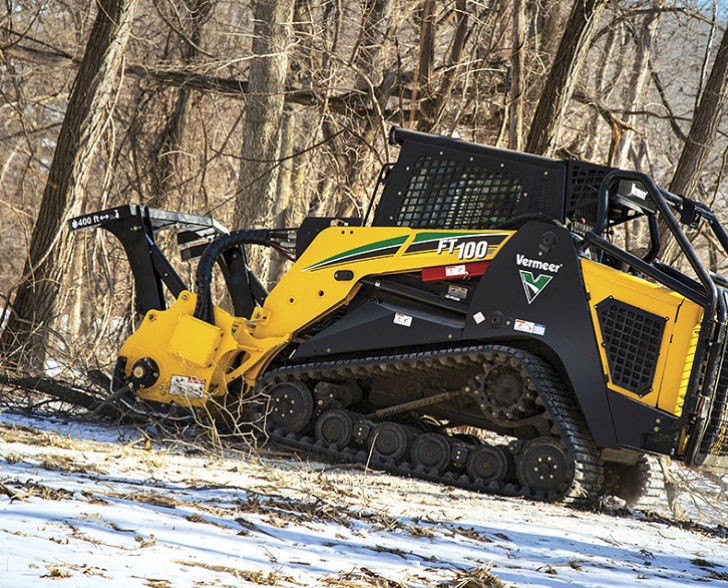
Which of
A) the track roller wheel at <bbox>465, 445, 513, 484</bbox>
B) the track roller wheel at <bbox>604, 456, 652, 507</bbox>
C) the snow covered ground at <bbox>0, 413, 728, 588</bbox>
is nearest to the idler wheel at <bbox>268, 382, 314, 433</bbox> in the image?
the snow covered ground at <bbox>0, 413, 728, 588</bbox>

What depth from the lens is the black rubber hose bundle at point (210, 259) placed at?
26.3ft

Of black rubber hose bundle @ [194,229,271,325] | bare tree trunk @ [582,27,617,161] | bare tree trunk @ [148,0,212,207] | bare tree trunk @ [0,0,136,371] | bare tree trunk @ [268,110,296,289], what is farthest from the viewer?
bare tree trunk @ [268,110,296,289]

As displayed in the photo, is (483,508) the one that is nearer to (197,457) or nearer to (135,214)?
(197,457)

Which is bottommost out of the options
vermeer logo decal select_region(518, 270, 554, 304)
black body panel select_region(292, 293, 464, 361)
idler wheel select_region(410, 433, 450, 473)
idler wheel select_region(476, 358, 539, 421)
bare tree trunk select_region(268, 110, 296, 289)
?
idler wheel select_region(410, 433, 450, 473)

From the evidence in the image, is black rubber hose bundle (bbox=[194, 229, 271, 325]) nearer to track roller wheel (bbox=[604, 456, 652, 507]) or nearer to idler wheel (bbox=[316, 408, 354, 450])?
idler wheel (bbox=[316, 408, 354, 450])

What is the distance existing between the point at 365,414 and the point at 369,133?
6189mm

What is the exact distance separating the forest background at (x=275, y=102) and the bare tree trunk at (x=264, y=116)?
0.02 metres

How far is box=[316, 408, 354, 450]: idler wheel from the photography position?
741cm

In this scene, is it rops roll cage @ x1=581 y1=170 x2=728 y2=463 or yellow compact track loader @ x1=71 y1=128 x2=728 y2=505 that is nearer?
rops roll cage @ x1=581 y1=170 x2=728 y2=463

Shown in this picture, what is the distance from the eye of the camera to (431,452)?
23.4 feet

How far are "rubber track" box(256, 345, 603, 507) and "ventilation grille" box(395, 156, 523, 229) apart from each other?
38.6 inches

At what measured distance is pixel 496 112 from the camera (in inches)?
522

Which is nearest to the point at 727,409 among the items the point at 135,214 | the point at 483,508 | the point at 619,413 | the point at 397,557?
the point at 619,413

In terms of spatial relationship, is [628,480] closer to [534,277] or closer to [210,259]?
[534,277]
